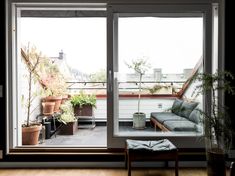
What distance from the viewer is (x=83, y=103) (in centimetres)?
663

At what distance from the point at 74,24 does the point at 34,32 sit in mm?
894

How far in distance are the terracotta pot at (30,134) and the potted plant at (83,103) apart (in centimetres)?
171

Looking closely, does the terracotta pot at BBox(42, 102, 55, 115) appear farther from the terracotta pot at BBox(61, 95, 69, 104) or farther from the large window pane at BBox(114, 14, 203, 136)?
the large window pane at BBox(114, 14, 203, 136)

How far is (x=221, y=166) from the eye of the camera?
3.22m

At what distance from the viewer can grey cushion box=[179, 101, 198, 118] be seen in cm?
412

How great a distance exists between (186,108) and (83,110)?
3092 mm

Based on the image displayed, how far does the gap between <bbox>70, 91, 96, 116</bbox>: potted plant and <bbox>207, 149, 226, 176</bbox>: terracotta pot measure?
3730 millimetres

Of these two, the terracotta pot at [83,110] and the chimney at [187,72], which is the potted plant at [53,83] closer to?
the terracotta pot at [83,110]

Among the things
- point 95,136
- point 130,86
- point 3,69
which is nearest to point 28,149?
point 3,69

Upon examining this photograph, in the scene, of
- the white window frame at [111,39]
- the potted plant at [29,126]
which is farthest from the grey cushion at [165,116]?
the potted plant at [29,126]

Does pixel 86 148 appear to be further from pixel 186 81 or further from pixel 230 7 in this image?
pixel 230 7

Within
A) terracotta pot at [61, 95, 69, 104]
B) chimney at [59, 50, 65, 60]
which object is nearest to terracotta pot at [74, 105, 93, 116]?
terracotta pot at [61, 95, 69, 104]

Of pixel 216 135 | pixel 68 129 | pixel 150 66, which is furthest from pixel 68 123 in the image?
pixel 216 135

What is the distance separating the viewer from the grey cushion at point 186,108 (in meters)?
4.12
